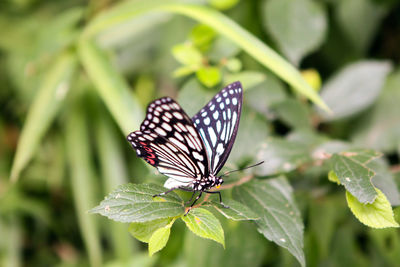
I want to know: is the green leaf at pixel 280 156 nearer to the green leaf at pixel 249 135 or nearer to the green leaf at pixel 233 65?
the green leaf at pixel 249 135

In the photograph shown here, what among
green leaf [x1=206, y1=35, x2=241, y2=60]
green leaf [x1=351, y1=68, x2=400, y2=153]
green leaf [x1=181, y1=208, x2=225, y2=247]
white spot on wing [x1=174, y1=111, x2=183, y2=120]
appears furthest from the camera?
green leaf [x1=351, y1=68, x2=400, y2=153]

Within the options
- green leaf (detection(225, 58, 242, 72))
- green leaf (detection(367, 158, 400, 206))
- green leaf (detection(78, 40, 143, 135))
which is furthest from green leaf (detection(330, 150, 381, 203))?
green leaf (detection(78, 40, 143, 135))

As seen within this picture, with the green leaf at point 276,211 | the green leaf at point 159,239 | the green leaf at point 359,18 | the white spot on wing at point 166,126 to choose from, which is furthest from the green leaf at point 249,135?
the green leaf at point 359,18

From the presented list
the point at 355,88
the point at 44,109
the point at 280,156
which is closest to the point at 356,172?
the point at 280,156

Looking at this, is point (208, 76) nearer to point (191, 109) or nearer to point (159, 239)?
point (191, 109)

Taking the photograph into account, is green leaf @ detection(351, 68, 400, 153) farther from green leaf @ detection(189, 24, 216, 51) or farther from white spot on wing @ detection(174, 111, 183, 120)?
white spot on wing @ detection(174, 111, 183, 120)
